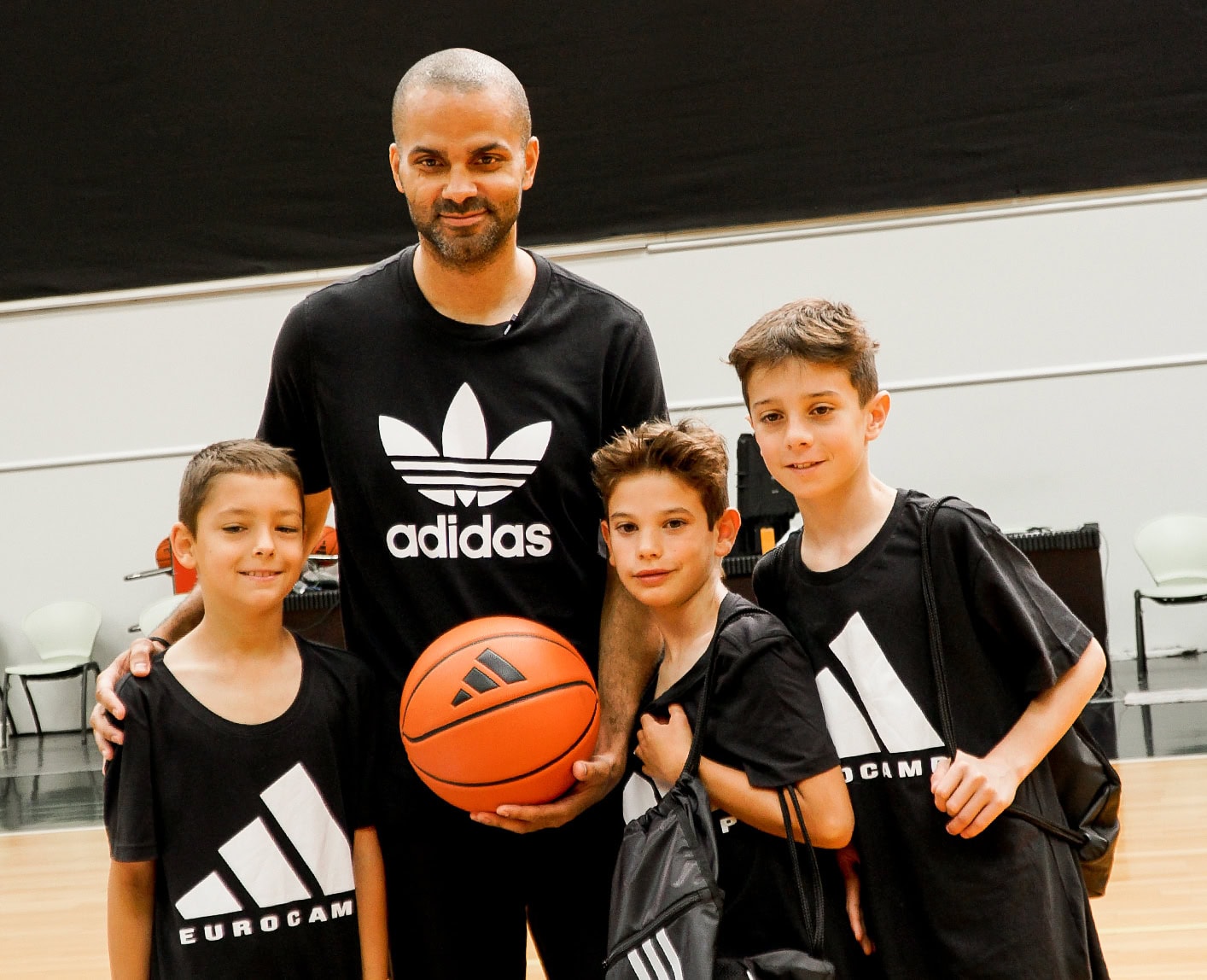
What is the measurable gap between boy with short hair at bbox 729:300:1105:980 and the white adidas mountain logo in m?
0.38

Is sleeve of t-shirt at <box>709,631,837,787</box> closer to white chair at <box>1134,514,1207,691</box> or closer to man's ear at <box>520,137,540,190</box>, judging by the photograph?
man's ear at <box>520,137,540,190</box>

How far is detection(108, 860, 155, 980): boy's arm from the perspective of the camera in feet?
5.30

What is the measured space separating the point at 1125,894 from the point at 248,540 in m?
2.74

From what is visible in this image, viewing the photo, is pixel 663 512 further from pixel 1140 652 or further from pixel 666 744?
pixel 1140 652

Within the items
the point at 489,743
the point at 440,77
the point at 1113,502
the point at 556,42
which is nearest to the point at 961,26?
the point at 556,42

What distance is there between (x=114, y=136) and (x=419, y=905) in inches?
264

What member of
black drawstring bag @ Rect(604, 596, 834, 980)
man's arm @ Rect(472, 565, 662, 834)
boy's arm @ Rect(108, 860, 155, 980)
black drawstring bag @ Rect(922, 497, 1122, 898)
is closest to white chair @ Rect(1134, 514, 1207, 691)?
black drawstring bag @ Rect(922, 497, 1122, 898)

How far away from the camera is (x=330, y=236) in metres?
7.10

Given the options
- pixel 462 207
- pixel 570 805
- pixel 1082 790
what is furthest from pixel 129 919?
pixel 1082 790

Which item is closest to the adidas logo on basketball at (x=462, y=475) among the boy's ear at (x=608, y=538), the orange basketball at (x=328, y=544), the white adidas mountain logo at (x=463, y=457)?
the white adidas mountain logo at (x=463, y=457)

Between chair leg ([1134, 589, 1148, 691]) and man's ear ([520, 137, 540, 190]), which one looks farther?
chair leg ([1134, 589, 1148, 691])

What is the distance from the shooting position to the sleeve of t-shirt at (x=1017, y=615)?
1.50m

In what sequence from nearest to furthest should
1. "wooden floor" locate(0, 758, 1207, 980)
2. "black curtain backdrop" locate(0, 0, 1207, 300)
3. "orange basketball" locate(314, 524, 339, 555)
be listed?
Answer: 1. "wooden floor" locate(0, 758, 1207, 980)
2. "orange basketball" locate(314, 524, 339, 555)
3. "black curtain backdrop" locate(0, 0, 1207, 300)

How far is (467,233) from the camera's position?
1.62 m
